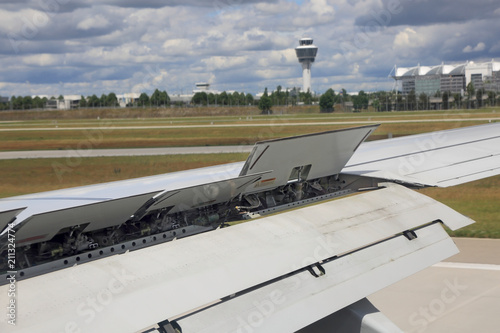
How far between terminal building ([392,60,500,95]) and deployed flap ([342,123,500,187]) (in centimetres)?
16543

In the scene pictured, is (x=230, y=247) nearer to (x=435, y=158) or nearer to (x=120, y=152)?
(x=435, y=158)

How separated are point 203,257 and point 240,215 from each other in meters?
2.27

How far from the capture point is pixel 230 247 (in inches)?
171

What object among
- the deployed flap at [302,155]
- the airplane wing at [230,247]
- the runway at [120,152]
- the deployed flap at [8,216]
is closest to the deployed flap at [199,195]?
the airplane wing at [230,247]

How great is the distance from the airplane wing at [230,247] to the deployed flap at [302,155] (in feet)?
0.06

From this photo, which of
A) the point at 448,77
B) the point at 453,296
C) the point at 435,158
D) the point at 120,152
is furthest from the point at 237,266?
→ the point at 448,77

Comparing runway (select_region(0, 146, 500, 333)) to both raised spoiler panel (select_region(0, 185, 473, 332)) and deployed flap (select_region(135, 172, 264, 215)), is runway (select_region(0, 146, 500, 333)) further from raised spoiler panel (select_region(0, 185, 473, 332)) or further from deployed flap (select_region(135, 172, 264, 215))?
deployed flap (select_region(135, 172, 264, 215))

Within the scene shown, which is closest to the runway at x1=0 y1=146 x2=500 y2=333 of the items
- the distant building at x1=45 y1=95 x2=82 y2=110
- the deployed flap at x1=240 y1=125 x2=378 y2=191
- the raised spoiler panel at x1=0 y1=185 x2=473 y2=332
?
the raised spoiler panel at x1=0 y1=185 x2=473 y2=332

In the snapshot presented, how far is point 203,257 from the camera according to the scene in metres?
4.14

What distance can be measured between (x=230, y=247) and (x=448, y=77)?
193450 mm

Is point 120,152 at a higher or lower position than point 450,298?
higher

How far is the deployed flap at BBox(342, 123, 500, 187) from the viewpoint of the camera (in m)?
7.54

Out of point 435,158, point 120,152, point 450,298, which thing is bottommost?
point 450,298

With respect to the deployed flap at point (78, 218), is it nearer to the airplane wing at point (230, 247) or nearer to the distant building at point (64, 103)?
the airplane wing at point (230, 247)
